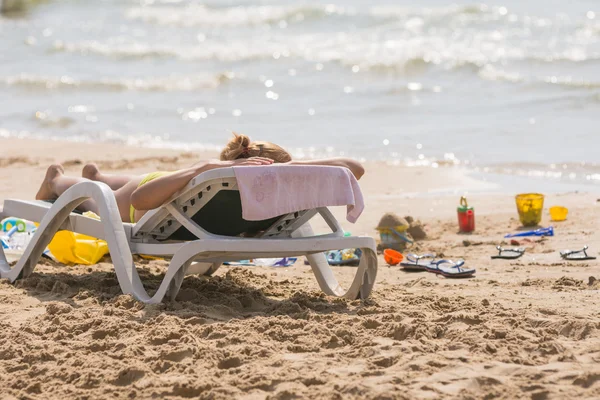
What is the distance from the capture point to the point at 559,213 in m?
7.34

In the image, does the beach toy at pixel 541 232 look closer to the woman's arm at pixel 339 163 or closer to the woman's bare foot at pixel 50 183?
the woman's arm at pixel 339 163

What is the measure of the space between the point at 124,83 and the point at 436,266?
12.0 m

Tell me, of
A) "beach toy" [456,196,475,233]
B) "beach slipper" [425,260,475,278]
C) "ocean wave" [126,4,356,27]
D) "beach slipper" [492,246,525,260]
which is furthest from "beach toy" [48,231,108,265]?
"ocean wave" [126,4,356,27]

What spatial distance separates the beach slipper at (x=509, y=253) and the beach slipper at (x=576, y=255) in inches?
11.6

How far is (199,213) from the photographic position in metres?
4.81

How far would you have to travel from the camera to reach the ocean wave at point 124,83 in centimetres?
1652

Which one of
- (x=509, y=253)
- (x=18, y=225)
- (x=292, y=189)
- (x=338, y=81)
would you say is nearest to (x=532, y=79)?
(x=338, y=81)

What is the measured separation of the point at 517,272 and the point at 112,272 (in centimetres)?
258

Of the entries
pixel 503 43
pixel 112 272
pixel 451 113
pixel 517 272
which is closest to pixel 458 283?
pixel 517 272

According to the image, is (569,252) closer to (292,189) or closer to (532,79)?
(292,189)

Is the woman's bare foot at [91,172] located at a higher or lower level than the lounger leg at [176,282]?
higher

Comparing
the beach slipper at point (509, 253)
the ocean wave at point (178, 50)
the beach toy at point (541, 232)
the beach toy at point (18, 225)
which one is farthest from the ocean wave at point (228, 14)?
the beach slipper at point (509, 253)

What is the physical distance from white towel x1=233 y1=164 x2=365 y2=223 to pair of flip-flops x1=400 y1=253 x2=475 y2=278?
134cm

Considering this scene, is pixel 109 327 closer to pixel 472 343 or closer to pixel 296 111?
pixel 472 343
